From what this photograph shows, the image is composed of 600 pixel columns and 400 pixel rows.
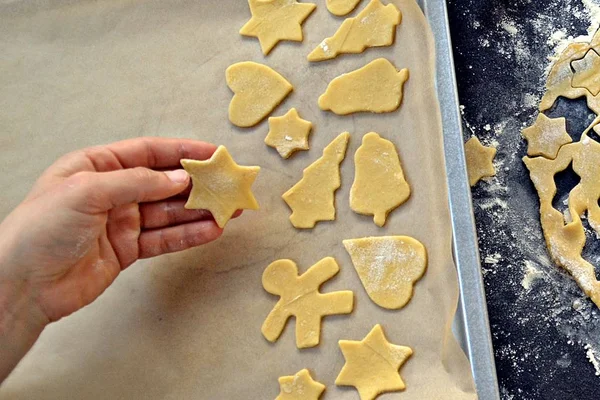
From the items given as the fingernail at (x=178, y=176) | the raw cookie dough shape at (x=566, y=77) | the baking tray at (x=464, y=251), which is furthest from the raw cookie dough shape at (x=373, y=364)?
the raw cookie dough shape at (x=566, y=77)

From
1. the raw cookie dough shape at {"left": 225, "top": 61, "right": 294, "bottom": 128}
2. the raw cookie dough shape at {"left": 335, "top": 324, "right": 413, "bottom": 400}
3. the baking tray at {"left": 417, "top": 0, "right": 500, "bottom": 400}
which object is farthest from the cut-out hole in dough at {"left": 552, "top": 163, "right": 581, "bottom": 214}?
the raw cookie dough shape at {"left": 225, "top": 61, "right": 294, "bottom": 128}

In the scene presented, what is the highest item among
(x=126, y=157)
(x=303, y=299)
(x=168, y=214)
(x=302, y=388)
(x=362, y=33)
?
(x=362, y=33)

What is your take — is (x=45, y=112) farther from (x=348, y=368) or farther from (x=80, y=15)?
(x=348, y=368)

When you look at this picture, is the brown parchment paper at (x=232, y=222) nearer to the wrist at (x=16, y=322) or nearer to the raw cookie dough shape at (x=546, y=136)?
the wrist at (x=16, y=322)

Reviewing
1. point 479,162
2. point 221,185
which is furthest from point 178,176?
point 479,162

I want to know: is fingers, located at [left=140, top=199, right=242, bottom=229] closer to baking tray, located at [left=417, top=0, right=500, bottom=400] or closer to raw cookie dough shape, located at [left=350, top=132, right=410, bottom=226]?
raw cookie dough shape, located at [left=350, top=132, right=410, bottom=226]

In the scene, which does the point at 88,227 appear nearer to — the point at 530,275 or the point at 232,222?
the point at 232,222
